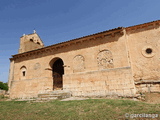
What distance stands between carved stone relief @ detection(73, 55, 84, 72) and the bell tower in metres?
8.05

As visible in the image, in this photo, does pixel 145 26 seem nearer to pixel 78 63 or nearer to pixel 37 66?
pixel 78 63

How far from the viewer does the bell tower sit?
15.5 meters

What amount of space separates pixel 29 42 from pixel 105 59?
1068cm

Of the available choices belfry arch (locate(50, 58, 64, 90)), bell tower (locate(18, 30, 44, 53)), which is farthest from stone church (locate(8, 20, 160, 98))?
bell tower (locate(18, 30, 44, 53))

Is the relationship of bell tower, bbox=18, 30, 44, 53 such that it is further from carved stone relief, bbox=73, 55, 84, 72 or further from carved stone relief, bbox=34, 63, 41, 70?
carved stone relief, bbox=73, 55, 84, 72

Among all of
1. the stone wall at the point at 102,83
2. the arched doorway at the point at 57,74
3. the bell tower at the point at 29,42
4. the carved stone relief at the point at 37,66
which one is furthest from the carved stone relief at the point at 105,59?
the bell tower at the point at 29,42

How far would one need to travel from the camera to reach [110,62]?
29.6 ft

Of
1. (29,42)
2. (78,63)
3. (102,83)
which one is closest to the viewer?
(102,83)

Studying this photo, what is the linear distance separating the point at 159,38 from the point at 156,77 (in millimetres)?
2698

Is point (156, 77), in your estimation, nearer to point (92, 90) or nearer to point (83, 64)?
point (92, 90)

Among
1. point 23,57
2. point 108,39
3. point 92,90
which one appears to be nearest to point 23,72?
point 23,57

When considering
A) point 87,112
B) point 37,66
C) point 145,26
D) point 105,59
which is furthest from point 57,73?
point 145,26

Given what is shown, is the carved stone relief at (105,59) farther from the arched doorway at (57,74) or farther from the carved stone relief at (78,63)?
the arched doorway at (57,74)

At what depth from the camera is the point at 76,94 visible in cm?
959
